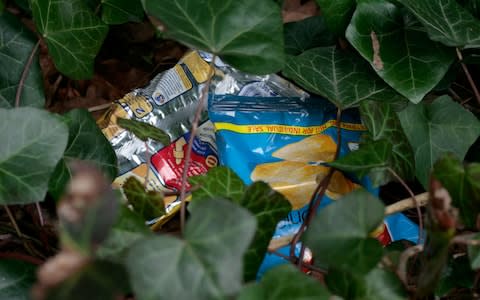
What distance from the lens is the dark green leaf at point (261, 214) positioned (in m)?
0.78

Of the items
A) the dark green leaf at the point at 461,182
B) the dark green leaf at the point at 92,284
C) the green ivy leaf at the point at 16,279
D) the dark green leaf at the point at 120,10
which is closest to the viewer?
the dark green leaf at the point at 92,284

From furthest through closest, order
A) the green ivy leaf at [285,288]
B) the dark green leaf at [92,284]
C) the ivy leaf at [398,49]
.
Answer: the ivy leaf at [398,49]
the green ivy leaf at [285,288]
the dark green leaf at [92,284]

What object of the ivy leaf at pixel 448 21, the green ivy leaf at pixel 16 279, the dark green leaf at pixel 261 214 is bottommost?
the green ivy leaf at pixel 16 279

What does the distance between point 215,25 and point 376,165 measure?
1.05ft

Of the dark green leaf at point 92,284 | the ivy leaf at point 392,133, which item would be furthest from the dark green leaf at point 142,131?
the dark green leaf at point 92,284

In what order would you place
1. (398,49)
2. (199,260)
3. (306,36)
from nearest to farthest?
(199,260) → (398,49) → (306,36)

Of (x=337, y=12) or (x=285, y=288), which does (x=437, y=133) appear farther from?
(x=285, y=288)

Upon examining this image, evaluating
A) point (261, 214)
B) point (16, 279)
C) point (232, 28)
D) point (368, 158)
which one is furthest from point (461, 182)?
point (16, 279)

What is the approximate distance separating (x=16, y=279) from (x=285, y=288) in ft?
1.58

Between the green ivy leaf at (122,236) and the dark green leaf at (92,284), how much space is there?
0.15 m

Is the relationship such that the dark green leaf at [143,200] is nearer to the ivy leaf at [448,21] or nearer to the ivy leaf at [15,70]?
the ivy leaf at [15,70]

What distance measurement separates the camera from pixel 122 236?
668 millimetres

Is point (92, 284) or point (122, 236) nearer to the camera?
point (92, 284)

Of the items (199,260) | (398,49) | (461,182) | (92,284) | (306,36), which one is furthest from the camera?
(306,36)
